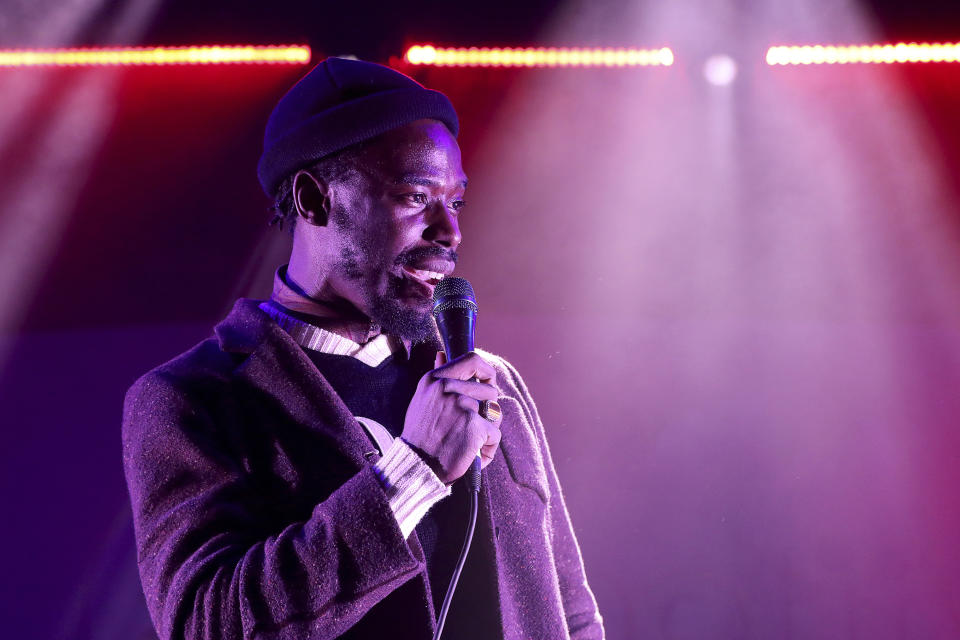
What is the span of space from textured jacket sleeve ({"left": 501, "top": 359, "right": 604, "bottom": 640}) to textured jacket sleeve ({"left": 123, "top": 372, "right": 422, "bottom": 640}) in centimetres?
70

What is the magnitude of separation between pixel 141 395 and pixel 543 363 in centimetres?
161

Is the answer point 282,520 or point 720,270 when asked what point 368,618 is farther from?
point 720,270

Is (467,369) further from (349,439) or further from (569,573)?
(569,573)

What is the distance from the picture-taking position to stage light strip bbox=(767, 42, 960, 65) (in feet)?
8.21

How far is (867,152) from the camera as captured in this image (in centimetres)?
261

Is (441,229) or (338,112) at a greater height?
(338,112)

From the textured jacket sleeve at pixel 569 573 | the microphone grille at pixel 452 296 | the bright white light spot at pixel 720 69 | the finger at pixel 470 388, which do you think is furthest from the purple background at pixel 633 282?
the finger at pixel 470 388

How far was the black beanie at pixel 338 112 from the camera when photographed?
4.95 feet

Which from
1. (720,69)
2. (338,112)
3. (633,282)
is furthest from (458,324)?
(720,69)

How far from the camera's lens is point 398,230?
4.81ft

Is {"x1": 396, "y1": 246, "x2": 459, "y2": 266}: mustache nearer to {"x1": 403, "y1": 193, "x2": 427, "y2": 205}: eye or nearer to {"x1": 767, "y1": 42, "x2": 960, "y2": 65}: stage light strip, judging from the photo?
{"x1": 403, "y1": 193, "x2": 427, "y2": 205}: eye

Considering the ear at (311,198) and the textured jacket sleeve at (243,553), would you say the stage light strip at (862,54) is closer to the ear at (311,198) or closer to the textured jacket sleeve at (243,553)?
the ear at (311,198)

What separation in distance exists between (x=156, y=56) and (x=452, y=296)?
1.79m

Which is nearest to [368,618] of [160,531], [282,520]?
[282,520]
